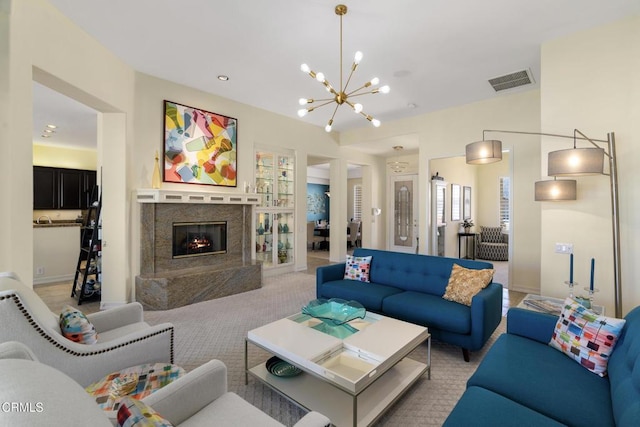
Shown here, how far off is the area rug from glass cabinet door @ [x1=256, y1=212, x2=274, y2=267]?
→ 1075 mm

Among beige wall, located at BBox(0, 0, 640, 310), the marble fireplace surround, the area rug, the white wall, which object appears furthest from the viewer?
the marble fireplace surround

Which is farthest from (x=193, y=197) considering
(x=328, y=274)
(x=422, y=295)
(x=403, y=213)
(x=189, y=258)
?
(x=403, y=213)

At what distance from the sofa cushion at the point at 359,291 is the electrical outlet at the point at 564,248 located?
1751 millimetres

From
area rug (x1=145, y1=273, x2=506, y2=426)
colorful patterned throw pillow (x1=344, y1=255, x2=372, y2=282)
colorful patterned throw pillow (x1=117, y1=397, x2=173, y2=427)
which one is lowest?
area rug (x1=145, y1=273, x2=506, y2=426)

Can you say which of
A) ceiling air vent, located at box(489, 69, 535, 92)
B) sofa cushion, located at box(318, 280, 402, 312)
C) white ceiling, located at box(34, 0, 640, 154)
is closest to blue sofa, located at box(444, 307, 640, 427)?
sofa cushion, located at box(318, 280, 402, 312)

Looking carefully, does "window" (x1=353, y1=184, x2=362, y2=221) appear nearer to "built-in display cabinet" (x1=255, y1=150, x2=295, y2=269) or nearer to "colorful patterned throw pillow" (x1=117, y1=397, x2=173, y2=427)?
"built-in display cabinet" (x1=255, y1=150, x2=295, y2=269)

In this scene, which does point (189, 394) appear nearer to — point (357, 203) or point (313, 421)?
point (313, 421)

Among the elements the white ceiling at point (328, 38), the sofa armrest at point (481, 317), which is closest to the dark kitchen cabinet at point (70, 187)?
the white ceiling at point (328, 38)

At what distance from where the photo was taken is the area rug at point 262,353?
2068 millimetres

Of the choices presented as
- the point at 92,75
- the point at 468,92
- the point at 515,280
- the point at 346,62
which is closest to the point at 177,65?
the point at 92,75

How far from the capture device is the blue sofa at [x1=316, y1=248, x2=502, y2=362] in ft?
8.80

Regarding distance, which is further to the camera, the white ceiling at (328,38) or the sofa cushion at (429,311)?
the white ceiling at (328,38)

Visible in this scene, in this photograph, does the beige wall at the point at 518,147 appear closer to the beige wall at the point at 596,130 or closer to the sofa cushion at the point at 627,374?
the beige wall at the point at 596,130

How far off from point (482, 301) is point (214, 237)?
13.5ft
